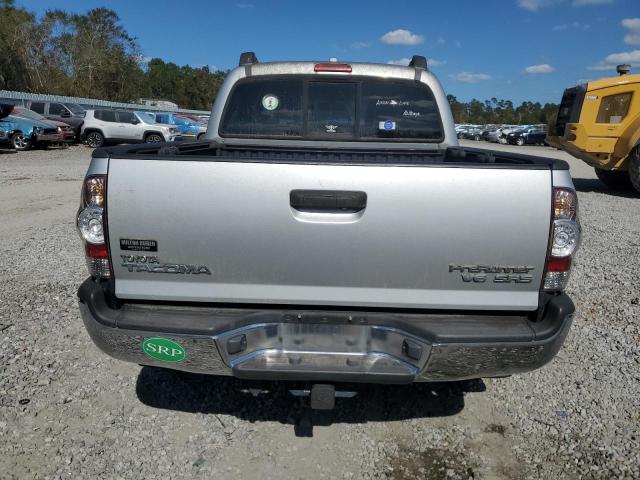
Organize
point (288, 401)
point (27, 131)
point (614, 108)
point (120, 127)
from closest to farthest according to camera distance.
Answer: point (288, 401), point (614, 108), point (27, 131), point (120, 127)

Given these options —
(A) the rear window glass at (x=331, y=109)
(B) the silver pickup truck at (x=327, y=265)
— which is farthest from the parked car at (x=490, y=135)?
(B) the silver pickup truck at (x=327, y=265)

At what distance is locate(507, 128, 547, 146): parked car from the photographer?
42.0m

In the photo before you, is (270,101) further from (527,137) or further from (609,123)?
(527,137)

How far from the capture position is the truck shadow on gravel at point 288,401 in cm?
303

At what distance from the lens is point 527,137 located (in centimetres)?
4234

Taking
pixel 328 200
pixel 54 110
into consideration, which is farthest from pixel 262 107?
pixel 54 110

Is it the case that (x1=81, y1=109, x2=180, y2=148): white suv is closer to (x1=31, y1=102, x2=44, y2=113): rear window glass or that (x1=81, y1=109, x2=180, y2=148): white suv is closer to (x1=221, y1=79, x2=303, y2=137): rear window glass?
(x1=31, y1=102, x2=44, y2=113): rear window glass

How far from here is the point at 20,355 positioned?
3621mm

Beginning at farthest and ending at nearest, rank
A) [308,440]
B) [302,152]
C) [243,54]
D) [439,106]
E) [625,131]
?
1. [625,131]
2. [243,54]
3. [439,106]
4. [302,152]
5. [308,440]

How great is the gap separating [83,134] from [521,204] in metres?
24.4

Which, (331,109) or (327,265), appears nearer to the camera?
(327,265)

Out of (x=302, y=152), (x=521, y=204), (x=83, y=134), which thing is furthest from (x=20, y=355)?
(x=83, y=134)

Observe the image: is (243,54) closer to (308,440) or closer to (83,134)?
(308,440)

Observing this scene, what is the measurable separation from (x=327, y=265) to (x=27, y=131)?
2137 centimetres
